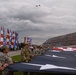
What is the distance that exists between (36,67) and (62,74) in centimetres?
59

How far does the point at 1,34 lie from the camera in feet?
36.7

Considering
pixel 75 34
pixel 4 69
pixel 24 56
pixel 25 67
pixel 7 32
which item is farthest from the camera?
pixel 75 34

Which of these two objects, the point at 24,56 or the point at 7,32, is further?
the point at 7,32

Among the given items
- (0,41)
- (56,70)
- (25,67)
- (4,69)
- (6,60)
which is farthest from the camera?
(0,41)

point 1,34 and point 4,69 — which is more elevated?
point 1,34

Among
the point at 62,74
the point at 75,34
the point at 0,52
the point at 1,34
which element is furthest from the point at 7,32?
the point at 75,34

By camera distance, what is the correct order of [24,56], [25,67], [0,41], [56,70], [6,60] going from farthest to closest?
[0,41]
[24,56]
[6,60]
[25,67]
[56,70]

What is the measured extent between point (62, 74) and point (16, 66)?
1.04m

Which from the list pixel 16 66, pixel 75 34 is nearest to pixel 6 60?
pixel 16 66

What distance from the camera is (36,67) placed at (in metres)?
6.40

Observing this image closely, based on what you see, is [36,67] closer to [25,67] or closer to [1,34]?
[25,67]

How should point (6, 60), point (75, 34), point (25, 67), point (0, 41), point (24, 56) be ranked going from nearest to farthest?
point (25, 67), point (6, 60), point (24, 56), point (0, 41), point (75, 34)

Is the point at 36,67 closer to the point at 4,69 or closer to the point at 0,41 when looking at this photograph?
the point at 4,69

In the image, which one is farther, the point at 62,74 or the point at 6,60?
the point at 6,60
